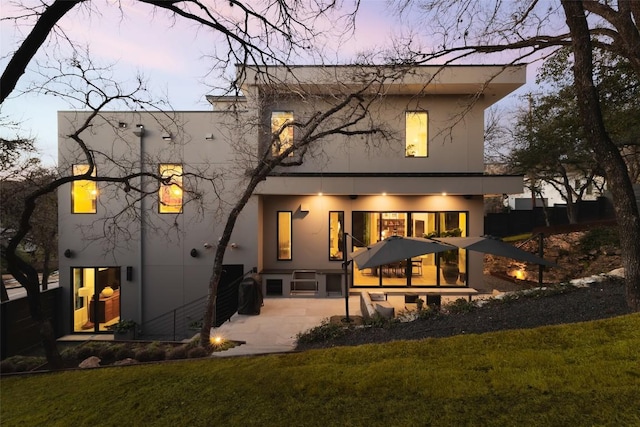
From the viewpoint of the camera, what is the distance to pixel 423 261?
13055 mm

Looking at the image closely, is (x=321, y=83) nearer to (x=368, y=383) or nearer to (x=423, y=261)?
(x=423, y=261)

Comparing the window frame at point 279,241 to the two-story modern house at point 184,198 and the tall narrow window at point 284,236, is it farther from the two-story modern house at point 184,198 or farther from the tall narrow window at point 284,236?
the two-story modern house at point 184,198

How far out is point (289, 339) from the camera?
7746mm

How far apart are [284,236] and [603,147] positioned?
967cm

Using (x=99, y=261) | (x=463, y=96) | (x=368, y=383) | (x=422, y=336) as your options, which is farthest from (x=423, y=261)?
(x=99, y=261)

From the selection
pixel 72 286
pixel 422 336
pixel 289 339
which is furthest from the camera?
pixel 72 286

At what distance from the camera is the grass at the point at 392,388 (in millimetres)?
2732

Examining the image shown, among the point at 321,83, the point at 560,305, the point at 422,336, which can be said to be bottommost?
the point at 422,336

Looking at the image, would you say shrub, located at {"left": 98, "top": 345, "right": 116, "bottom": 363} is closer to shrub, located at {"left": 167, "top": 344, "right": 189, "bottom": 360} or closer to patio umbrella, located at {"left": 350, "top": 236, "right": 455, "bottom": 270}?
shrub, located at {"left": 167, "top": 344, "right": 189, "bottom": 360}

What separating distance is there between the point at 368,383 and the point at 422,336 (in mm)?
3026

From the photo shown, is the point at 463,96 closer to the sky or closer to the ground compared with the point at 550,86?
closer to the ground

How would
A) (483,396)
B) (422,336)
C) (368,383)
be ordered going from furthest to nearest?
(422,336) < (368,383) < (483,396)

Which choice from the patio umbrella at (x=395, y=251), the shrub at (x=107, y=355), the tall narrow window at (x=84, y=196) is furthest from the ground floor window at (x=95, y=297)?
the patio umbrella at (x=395, y=251)

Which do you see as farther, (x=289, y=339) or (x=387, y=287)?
(x=387, y=287)
